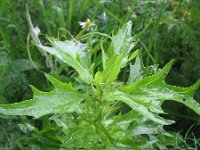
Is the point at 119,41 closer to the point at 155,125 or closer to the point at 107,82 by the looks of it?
the point at 107,82

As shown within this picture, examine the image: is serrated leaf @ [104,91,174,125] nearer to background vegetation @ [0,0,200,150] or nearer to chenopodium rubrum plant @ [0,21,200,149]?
chenopodium rubrum plant @ [0,21,200,149]

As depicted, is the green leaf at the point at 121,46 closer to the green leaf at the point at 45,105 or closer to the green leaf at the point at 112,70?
the green leaf at the point at 112,70

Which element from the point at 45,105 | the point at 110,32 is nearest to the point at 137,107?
the point at 45,105

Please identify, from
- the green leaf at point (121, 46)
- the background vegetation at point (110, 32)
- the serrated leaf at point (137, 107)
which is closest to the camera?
the serrated leaf at point (137, 107)

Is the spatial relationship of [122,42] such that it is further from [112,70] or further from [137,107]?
[137,107]

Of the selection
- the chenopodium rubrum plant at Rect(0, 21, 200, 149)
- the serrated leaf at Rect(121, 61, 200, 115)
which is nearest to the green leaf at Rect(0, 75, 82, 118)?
the chenopodium rubrum plant at Rect(0, 21, 200, 149)

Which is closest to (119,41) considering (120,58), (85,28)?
(120,58)

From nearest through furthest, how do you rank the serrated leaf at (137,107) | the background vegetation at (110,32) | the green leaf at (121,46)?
the serrated leaf at (137,107), the green leaf at (121,46), the background vegetation at (110,32)

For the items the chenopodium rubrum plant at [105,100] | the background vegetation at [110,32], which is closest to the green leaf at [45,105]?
the chenopodium rubrum plant at [105,100]
